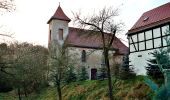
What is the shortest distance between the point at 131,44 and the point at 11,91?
28052 mm

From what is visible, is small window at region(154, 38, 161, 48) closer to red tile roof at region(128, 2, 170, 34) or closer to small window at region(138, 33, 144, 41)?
red tile roof at region(128, 2, 170, 34)

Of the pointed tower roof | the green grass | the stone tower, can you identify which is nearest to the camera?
the green grass

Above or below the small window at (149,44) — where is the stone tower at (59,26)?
above

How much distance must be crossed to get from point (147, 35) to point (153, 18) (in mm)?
2389

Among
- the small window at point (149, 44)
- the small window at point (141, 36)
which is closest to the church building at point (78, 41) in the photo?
the small window at point (141, 36)

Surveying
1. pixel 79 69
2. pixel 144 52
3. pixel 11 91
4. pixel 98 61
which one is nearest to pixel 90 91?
pixel 144 52

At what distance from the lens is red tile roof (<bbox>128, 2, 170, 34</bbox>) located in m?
28.7

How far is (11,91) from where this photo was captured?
52.0m

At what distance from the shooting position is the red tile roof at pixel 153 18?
2869 cm

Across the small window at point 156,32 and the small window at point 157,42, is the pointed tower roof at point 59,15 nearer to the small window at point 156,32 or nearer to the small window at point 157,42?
the small window at point 156,32

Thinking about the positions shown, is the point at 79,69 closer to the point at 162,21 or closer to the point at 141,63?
the point at 141,63

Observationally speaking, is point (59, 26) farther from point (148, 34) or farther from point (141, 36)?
point (148, 34)

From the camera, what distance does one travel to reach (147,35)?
2945 cm

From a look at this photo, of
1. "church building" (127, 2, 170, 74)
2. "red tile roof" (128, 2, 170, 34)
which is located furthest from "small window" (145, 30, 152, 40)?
"red tile roof" (128, 2, 170, 34)
